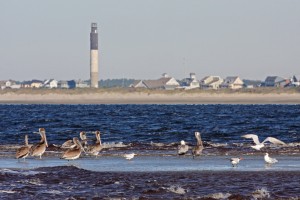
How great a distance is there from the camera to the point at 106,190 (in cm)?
2059

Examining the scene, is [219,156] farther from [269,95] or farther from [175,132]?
[269,95]

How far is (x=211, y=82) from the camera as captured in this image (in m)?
189

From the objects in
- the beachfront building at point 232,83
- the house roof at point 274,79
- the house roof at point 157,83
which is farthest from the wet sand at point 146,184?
the house roof at point 274,79

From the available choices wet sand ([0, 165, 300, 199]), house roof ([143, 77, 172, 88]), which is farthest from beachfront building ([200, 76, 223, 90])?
wet sand ([0, 165, 300, 199])

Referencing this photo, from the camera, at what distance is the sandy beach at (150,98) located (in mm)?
146250

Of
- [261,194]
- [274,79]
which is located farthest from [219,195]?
[274,79]

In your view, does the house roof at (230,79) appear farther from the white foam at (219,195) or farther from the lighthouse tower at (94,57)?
the white foam at (219,195)

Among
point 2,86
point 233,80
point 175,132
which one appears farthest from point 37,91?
point 175,132

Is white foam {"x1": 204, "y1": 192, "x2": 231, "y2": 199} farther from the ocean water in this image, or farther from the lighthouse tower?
the lighthouse tower

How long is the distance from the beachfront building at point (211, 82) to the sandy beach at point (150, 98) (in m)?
26.0

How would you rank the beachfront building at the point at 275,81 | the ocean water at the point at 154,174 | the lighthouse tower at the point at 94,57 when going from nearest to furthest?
the ocean water at the point at 154,174
the lighthouse tower at the point at 94,57
the beachfront building at the point at 275,81

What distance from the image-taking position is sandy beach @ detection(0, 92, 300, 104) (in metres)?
146

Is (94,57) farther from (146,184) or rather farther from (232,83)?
(146,184)

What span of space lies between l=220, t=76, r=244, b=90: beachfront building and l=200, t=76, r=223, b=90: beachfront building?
113 centimetres
